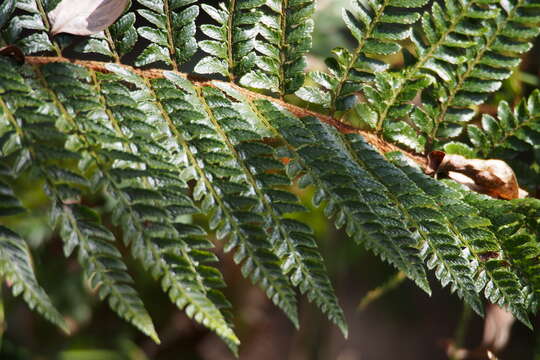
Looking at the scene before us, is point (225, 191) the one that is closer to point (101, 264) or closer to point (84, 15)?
point (101, 264)

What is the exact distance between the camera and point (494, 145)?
1291 millimetres

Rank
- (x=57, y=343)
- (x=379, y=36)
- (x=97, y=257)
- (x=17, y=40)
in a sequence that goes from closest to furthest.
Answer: (x=97, y=257)
(x=17, y=40)
(x=379, y=36)
(x=57, y=343)

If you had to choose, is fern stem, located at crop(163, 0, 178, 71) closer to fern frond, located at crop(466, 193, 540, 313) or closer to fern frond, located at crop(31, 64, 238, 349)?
fern frond, located at crop(31, 64, 238, 349)

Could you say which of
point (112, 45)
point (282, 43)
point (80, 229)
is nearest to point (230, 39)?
point (282, 43)

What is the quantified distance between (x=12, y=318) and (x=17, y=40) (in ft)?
6.80

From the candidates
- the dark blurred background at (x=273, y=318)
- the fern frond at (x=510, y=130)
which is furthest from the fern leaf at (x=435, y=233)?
the dark blurred background at (x=273, y=318)

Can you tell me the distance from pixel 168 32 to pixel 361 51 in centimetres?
41

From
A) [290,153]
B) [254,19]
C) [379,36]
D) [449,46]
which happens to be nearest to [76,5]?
[254,19]

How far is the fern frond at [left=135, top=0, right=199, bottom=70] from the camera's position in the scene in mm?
1064

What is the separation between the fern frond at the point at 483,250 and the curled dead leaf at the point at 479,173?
0.51 feet

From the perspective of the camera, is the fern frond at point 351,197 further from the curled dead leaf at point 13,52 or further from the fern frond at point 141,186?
the curled dead leaf at point 13,52

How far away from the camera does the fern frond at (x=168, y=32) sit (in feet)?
3.49

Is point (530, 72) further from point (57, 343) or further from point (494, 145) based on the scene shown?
point (57, 343)

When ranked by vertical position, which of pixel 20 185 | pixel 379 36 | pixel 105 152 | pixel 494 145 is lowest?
pixel 20 185
